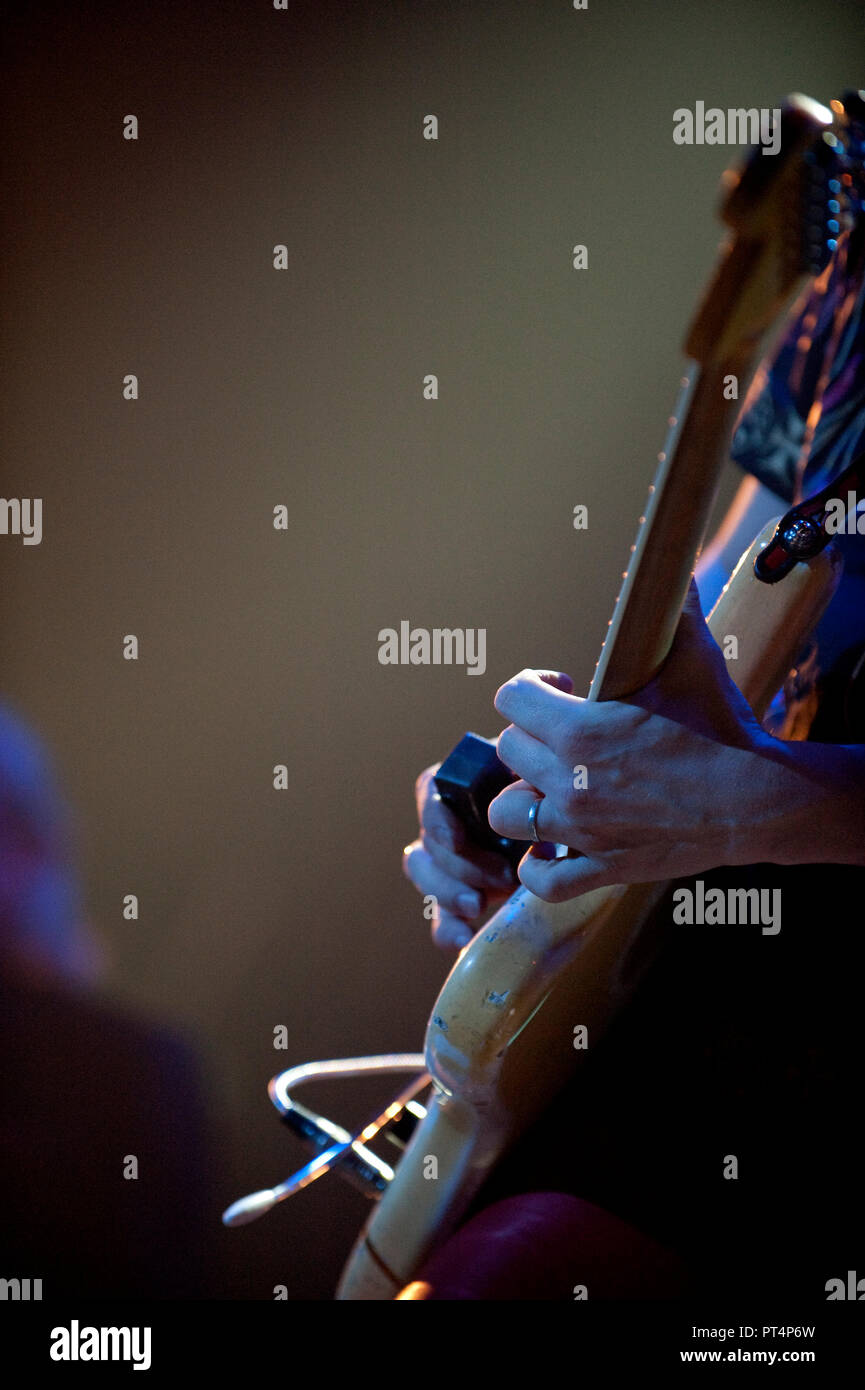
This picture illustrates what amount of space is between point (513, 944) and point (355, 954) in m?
0.88

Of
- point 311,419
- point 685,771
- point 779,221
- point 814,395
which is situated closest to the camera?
point 779,221

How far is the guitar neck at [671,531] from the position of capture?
483mm

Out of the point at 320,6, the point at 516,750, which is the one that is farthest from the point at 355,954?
the point at 320,6

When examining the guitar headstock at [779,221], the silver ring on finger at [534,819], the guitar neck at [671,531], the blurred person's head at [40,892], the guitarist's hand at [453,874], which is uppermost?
the guitar headstock at [779,221]

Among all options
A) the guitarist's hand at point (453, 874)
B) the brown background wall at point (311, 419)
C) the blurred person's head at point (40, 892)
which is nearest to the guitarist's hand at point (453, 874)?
the guitarist's hand at point (453, 874)

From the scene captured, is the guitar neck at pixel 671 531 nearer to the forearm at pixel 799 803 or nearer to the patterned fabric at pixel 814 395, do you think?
the forearm at pixel 799 803

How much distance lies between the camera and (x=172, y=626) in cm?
150

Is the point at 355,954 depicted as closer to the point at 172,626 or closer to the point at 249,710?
the point at 249,710

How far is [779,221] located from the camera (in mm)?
426

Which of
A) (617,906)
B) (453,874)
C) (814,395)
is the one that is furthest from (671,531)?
(814,395)

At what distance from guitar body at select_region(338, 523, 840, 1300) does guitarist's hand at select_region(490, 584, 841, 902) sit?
12cm

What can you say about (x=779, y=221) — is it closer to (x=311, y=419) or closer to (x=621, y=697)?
(x=621, y=697)

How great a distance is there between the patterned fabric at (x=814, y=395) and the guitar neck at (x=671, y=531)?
0.35 meters

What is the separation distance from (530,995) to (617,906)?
0.33ft
